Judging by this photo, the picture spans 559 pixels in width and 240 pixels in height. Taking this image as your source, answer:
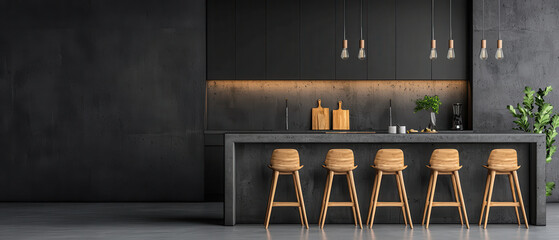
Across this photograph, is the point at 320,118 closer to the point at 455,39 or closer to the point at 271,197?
the point at 455,39

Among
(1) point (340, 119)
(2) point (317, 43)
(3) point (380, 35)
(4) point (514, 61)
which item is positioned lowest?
(1) point (340, 119)

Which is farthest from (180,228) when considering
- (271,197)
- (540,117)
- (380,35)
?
(540,117)

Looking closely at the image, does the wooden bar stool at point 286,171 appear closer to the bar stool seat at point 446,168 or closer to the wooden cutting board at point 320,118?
the bar stool seat at point 446,168

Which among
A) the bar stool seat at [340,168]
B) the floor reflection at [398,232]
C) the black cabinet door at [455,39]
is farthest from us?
the black cabinet door at [455,39]

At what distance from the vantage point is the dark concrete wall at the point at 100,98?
811 centimetres

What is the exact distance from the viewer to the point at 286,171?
20.1 feet

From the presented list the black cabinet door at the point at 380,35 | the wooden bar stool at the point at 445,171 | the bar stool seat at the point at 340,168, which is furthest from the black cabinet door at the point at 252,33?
the wooden bar stool at the point at 445,171

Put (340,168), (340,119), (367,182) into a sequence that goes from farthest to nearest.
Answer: (340,119) → (367,182) → (340,168)

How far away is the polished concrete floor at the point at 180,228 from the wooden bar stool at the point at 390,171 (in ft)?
0.80

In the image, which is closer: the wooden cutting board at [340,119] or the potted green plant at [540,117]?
the potted green plant at [540,117]

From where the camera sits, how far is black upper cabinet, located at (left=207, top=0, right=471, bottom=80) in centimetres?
848

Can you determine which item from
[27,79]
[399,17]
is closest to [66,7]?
[27,79]

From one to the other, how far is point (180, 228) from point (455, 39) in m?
4.88

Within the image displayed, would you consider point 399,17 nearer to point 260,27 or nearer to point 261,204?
point 260,27
